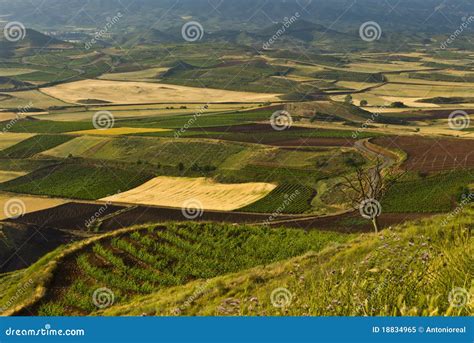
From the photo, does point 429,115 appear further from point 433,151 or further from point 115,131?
point 115,131

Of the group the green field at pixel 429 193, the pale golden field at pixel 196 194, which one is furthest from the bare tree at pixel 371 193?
the pale golden field at pixel 196 194

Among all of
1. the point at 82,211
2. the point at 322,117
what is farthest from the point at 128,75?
the point at 82,211

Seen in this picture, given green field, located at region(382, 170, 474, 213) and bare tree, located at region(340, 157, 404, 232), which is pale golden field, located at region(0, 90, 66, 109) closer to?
bare tree, located at region(340, 157, 404, 232)

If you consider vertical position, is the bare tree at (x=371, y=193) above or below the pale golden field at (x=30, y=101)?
below

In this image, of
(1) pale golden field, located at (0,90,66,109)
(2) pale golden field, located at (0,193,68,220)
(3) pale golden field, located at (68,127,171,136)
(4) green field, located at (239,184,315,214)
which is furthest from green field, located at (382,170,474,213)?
(1) pale golden field, located at (0,90,66,109)

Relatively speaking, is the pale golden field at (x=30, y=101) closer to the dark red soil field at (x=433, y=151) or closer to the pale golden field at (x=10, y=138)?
the pale golden field at (x=10, y=138)

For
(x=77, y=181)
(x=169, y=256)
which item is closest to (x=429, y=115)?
(x=77, y=181)
